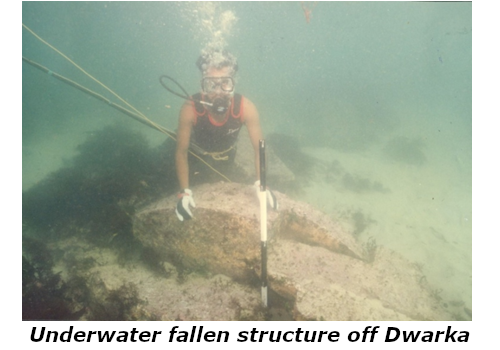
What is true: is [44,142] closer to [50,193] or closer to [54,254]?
[50,193]

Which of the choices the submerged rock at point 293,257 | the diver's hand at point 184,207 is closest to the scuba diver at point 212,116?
the diver's hand at point 184,207

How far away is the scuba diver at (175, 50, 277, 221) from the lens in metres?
→ 4.49

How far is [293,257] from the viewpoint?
3.96m

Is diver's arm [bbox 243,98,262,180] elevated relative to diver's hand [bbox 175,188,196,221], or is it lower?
elevated

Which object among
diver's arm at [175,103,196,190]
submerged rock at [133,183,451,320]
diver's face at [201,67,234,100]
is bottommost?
submerged rock at [133,183,451,320]

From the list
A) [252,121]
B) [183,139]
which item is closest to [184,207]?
[183,139]

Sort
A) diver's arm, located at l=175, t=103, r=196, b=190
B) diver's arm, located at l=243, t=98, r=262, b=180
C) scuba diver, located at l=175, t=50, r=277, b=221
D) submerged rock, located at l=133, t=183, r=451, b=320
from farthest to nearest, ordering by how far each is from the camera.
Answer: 1. diver's arm, located at l=243, t=98, r=262, b=180
2. diver's arm, located at l=175, t=103, r=196, b=190
3. scuba diver, located at l=175, t=50, r=277, b=221
4. submerged rock, located at l=133, t=183, r=451, b=320

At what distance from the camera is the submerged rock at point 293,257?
350 centimetres

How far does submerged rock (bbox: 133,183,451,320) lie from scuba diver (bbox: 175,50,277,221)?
12.5 inches

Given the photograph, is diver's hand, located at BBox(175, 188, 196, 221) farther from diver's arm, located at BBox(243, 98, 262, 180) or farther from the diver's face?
the diver's face

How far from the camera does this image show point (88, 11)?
65750mm

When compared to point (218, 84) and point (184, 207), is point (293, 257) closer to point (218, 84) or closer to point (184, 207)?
point (184, 207)

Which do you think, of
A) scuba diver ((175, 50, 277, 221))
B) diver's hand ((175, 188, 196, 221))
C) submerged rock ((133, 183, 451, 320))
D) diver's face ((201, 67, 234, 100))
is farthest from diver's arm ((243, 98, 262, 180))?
diver's hand ((175, 188, 196, 221))

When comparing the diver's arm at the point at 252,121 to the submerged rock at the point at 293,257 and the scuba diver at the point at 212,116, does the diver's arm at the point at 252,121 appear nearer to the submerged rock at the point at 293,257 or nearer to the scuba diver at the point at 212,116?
the scuba diver at the point at 212,116
